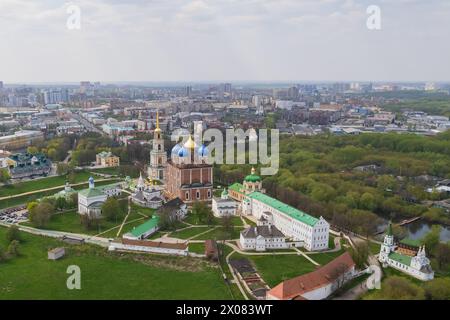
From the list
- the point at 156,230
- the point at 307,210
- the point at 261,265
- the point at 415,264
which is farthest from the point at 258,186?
the point at 415,264

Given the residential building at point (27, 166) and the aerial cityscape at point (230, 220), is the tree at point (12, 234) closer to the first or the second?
the aerial cityscape at point (230, 220)

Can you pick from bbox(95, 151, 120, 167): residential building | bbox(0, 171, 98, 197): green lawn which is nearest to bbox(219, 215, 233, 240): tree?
bbox(0, 171, 98, 197): green lawn

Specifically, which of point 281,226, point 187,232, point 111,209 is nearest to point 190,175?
point 111,209

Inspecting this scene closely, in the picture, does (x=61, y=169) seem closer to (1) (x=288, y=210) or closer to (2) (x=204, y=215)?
(2) (x=204, y=215)

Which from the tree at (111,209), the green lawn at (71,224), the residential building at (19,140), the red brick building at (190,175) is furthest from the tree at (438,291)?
the residential building at (19,140)
